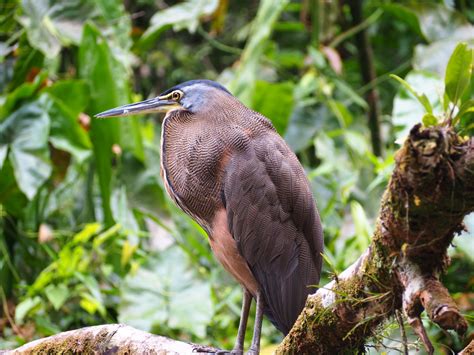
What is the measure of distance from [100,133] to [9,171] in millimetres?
521

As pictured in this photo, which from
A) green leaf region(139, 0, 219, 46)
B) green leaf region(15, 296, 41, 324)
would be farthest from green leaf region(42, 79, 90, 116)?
green leaf region(15, 296, 41, 324)

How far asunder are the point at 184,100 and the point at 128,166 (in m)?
1.67

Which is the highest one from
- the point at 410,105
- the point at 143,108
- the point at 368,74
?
the point at 143,108

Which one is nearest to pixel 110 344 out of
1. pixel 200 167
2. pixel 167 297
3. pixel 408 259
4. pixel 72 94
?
pixel 200 167

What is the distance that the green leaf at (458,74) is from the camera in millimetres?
Result: 1440

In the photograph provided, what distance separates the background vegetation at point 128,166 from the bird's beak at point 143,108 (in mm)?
1166

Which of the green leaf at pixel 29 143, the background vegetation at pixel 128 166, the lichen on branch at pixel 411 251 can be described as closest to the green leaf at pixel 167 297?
the background vegetation at pixel 128 166

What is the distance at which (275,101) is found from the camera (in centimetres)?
411

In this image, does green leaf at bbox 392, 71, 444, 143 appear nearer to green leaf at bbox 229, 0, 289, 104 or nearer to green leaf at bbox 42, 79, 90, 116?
green leaf at bbox 229, 0, 289, 104

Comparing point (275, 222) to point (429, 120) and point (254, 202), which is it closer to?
point (254, 202)

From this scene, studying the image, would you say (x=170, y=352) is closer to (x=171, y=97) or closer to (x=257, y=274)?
(x=257, y=274)

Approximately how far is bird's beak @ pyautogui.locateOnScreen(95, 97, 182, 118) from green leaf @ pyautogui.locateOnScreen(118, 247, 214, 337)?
130cm

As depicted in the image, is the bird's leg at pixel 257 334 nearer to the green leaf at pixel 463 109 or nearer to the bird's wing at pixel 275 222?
the bird's wing at pixel 275 222

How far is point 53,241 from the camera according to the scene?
13.4 feet
